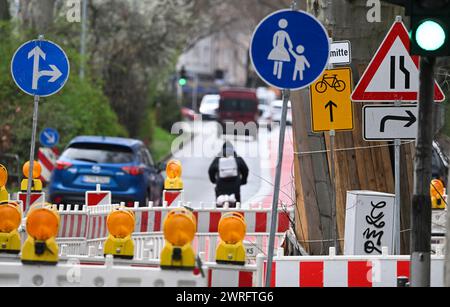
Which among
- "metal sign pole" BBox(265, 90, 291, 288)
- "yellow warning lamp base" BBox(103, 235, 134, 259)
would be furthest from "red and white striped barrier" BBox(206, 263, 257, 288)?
"yellow warning lamp base" BBox(103, 235, 134, 259)

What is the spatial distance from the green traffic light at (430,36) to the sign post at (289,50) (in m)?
0.86

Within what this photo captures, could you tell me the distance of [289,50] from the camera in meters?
9.73

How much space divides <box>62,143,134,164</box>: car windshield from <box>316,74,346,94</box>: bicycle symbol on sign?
1255cm

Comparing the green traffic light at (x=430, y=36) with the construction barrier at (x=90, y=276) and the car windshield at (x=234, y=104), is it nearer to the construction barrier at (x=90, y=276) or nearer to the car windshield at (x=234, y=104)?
the construction barrier at (x=90, y=276)

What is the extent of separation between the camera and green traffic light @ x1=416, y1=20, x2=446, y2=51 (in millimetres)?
9078

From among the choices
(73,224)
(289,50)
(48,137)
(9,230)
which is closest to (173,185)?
(73,224)

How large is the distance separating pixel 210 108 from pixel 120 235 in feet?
225

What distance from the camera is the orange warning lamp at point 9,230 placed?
10.0 m

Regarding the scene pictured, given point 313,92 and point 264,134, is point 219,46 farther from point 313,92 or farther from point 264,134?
point 313,92

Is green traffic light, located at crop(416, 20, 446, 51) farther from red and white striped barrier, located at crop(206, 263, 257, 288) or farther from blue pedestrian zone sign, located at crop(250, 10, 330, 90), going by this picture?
red and white striped barrier, located at crop(206, 263, 257, 288)

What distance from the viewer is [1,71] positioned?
100 ft

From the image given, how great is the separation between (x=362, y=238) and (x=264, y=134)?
2162 inches
